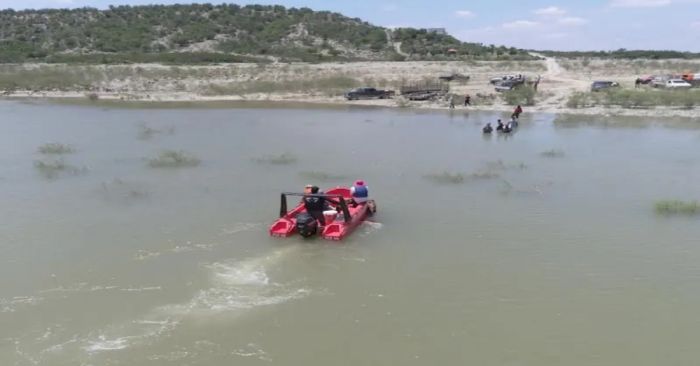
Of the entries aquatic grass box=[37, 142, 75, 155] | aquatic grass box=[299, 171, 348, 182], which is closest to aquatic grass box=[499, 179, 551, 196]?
aquatic grass box=[299, 171, 348, 182]

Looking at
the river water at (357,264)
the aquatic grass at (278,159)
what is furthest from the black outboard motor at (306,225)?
the aquatic grass at (278,159)

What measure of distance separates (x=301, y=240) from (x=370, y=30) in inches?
3165

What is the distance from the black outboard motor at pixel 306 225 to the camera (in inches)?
611

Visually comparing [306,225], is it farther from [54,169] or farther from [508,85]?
[508,85]

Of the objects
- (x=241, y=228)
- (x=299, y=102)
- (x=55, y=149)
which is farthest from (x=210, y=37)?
(x=241, y=228)

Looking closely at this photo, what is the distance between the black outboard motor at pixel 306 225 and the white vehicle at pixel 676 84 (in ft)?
155

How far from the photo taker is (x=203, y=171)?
23.9m

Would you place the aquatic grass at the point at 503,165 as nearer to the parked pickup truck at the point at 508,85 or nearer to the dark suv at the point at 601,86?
the parked pickup truck at the point at 508,85

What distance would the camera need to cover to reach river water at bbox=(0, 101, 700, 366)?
35.2ft

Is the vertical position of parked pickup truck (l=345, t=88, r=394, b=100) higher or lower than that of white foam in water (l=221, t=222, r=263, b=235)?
higher

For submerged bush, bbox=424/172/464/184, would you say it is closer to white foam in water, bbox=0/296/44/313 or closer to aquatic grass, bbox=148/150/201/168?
aquatic grass, bbox=148/150/201/168

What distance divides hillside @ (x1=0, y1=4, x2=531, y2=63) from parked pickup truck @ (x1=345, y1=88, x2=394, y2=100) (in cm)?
2202

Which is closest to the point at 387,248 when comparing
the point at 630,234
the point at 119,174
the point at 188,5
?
the point at 630,234

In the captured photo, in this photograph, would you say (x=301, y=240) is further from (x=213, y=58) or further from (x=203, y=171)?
(x=213, y=58)
